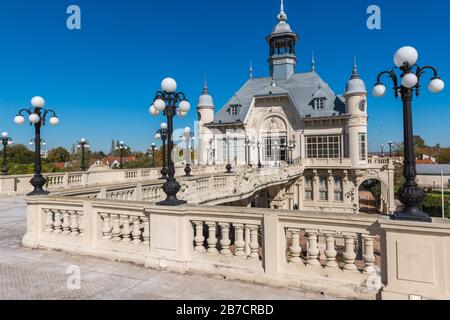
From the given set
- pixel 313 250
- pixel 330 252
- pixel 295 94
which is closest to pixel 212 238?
pixel 313 250

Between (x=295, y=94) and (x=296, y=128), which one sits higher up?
(x=295, y=94)

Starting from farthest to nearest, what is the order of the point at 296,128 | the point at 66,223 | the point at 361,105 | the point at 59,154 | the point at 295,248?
the point at 59,154 → the point at 296,128 → the point at 361,105 → the point at 66,223 → the point at 295,248

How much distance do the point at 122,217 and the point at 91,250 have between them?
42.2 inches

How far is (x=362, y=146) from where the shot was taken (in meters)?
34.9

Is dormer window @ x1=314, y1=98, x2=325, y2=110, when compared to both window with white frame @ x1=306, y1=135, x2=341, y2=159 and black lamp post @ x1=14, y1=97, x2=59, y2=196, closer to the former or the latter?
window with white frame @ x1=306, y1=135, x2=341, y2=159

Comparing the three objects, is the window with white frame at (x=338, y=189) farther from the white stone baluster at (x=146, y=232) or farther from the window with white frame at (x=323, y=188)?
the white stone baluster at (x=146, y=232)

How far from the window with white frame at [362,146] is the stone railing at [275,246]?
31.7 m

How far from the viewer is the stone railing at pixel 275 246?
14.2 feet

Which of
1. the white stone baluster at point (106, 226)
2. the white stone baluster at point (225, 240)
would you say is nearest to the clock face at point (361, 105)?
the white stone baluster at point (225, 240)

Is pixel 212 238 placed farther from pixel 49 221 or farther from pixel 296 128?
pixel 296 128

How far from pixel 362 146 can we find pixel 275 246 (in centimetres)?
3321

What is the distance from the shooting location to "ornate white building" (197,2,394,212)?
34969mm

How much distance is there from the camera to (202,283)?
5.36 metres

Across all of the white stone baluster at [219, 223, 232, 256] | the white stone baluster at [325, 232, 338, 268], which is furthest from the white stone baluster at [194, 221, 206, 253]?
the white stone baluster at [325, 232, 338, 268]
